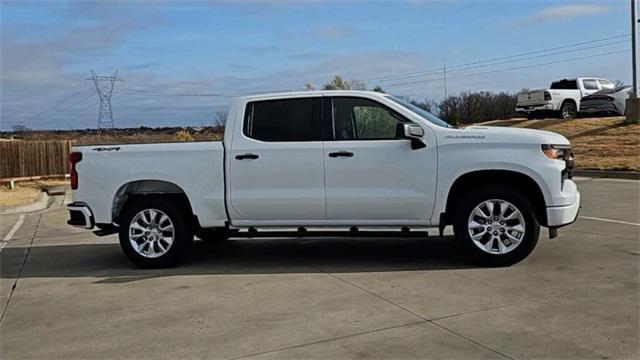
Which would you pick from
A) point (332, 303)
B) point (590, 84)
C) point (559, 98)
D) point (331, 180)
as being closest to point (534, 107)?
point (559, 98)

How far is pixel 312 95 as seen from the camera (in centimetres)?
773

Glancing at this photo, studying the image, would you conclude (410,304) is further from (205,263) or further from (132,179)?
(132,179)

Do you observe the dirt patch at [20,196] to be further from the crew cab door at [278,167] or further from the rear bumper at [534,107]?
the rear bumper at [534,107]

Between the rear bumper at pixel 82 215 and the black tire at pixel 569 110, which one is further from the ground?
the black tire at pixel 569 110

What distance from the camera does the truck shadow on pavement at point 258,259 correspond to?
7535 mm

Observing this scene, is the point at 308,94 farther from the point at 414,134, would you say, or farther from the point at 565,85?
the point at 565,85

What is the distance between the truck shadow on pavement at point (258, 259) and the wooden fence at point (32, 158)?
69.4 ft

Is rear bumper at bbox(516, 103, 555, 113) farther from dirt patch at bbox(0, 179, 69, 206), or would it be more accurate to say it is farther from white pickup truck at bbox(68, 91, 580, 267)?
white pickup truck at bbox(68, 91, 580, 267)

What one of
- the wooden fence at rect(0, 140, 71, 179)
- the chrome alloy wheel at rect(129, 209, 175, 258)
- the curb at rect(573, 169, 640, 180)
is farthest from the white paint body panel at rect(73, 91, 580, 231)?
the wooden fence at rect(0, 140, 71, 179)

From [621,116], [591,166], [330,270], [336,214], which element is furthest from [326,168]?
[621,116]

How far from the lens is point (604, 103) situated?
2761cm

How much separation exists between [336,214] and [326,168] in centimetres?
54

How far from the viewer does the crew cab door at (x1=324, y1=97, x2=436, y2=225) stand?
7.27 metres

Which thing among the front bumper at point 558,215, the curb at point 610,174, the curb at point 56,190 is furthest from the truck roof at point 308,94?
the curb at point 56,190
